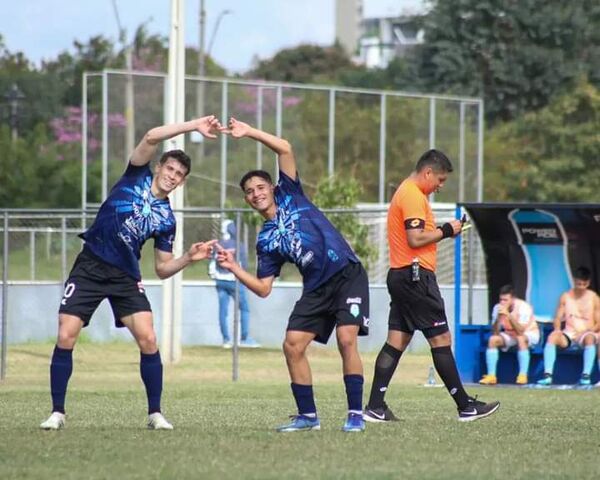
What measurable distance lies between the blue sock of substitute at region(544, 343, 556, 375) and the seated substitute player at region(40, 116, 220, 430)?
28.6 ft

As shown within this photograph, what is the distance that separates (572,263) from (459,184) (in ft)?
56.1

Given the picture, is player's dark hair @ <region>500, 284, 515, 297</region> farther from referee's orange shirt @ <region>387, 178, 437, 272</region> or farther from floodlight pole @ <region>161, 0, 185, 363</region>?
referee's orange shirt @ <region>387, 178, 437, 272</region>

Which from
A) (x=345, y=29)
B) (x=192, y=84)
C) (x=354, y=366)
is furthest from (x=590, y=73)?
(x=345, y=29)

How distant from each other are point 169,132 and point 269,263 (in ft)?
3.73

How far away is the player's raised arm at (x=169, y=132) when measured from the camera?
10875mm

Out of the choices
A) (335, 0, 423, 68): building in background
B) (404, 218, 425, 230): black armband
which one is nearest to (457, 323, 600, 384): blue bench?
(404, 218, 425, 230): black armband

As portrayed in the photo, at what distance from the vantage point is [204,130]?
10.9 metres

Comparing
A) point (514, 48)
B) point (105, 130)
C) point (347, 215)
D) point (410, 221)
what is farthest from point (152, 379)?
point (514, 48)

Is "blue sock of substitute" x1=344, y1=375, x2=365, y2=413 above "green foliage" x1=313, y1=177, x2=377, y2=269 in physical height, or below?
below

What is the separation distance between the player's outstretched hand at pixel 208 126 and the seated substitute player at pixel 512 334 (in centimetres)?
913

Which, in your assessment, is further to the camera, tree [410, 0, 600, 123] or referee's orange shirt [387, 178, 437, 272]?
tree [410, 0, 600, 123]

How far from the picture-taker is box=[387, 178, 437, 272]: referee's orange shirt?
40.0 ft

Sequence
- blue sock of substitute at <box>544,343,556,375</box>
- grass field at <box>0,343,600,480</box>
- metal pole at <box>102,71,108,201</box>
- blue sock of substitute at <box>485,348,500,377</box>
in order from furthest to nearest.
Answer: metal pole at <box>102,71,108,201</box>, blue sock of substitute at <box>485,348,500,377</box>, blue sock of substitute at <box>544,343,556,375</box>, grass field at <box>0,343,600,480</box>

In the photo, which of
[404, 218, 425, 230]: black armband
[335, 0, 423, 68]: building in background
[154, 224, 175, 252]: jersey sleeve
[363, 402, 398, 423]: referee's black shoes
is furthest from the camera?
[335, 0, 423, 68]: building in background
